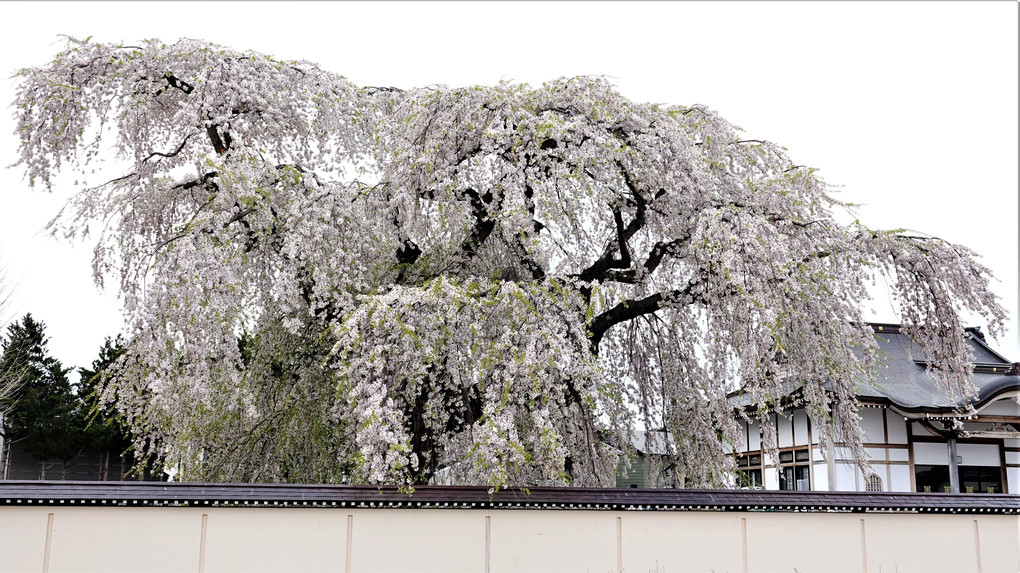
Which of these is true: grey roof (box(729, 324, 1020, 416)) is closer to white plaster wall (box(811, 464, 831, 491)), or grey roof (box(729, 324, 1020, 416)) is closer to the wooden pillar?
the wooden pillar

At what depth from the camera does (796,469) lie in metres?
15.7

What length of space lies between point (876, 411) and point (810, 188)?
7.75 m

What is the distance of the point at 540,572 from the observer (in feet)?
22.5

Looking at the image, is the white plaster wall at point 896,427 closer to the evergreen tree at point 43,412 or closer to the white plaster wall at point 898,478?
the white plaster wall at point 898,478

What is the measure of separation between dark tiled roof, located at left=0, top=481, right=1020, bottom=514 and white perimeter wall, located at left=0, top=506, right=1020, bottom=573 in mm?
74

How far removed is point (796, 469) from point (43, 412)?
2155 centimetres

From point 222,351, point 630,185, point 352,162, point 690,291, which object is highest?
point 352,162

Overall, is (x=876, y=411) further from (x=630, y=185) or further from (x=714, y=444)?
(x=630, y=185)

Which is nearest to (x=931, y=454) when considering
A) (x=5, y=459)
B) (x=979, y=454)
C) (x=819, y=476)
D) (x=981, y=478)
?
(x=979, y=454)

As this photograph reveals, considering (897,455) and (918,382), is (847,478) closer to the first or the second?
(897,455)

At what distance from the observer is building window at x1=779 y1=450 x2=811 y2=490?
605 inches

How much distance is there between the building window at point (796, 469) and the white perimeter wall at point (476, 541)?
24.8 ft

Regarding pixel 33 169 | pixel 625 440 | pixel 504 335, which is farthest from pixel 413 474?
pixel 33 169

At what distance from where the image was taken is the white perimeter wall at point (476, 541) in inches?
249
